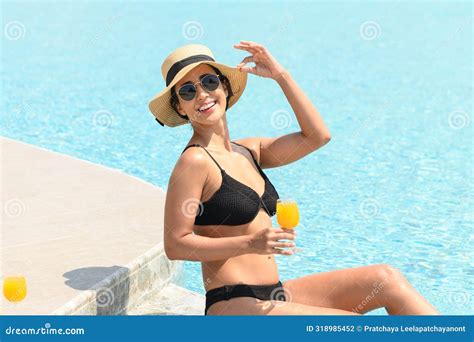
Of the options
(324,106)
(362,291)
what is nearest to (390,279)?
(362,291)

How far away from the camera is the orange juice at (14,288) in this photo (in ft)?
16.3

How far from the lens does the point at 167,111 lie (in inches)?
191

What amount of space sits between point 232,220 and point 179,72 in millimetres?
786

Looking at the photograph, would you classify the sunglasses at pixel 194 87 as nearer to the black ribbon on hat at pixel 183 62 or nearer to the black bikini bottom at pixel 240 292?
the black ribbon on hat at pixel 183 62

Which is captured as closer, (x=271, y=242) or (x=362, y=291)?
(x=271, y=242)

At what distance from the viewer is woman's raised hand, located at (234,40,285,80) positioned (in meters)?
4.75

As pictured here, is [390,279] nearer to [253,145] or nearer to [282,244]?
[282,244]

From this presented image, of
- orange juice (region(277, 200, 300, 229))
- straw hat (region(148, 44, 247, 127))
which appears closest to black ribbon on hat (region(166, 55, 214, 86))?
straw hat (region(148, 44, 247, 127))

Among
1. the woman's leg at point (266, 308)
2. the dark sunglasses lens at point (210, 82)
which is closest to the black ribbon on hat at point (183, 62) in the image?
the dark sunglasses lens at point (210, 82)

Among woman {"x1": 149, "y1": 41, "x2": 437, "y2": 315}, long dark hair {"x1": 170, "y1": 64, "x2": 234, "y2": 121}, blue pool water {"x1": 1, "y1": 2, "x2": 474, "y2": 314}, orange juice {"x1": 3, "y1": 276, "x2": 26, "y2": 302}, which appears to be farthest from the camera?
blue pool water {"x1": 1, "y1": 2, "x2": 474, "y2": 314}

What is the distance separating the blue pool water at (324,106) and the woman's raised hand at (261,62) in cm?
242

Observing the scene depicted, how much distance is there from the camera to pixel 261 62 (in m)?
4.87

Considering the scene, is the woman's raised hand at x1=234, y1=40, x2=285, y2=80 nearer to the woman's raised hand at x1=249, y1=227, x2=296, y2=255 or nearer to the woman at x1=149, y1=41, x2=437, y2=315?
the woman at x1=149, y1=41, x2=437, y2=315

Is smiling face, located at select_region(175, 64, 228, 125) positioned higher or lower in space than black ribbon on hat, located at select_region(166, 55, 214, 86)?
lower
